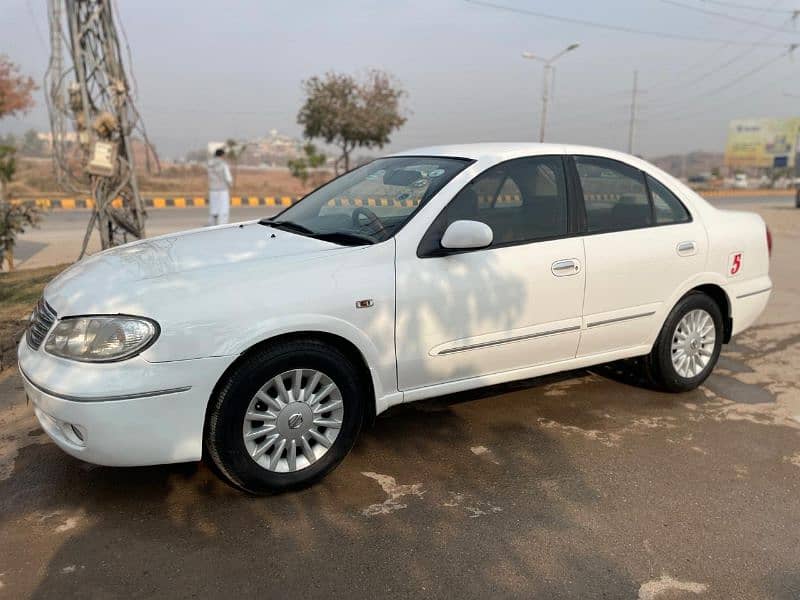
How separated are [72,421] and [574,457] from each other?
2.49 m

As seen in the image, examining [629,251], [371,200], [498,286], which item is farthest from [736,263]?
[371,200]

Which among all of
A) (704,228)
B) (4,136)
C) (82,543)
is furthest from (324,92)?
(82,543)

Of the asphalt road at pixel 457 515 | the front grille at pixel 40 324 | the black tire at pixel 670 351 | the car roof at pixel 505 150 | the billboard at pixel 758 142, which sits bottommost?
the asphalt road at pixel 457 515

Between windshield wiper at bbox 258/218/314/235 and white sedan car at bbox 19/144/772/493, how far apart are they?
5 centimetres

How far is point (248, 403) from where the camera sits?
9.56ft

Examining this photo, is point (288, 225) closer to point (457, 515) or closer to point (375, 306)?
point (375, 306)

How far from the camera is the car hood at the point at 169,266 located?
9.34ft

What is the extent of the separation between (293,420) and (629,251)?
2275 millimetres

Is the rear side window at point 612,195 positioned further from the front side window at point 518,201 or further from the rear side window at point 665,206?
the front side window at point 518,201

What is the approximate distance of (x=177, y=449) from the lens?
9.28 feet

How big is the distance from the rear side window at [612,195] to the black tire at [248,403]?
5.96 feet

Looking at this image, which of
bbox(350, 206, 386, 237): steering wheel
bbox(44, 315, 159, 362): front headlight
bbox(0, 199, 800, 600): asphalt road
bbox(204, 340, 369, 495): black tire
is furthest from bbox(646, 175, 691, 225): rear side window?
bbox(44, 315, 159, 362): front headlight

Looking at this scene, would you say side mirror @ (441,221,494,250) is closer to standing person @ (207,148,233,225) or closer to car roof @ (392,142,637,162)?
car roof @ (392,142,637,162)

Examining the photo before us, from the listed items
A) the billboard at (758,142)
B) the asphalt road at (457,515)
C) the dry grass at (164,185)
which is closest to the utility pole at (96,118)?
the asphalt road at (457,515)
